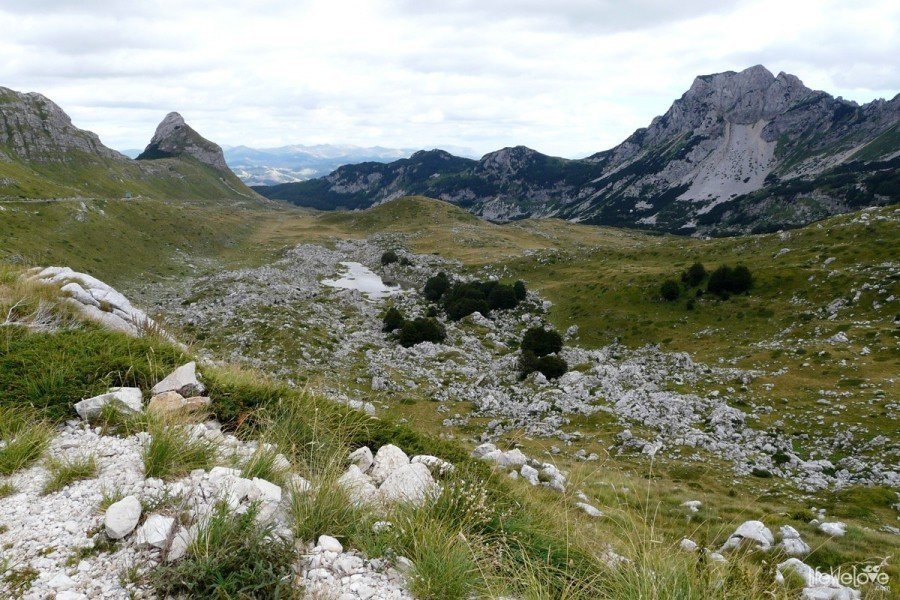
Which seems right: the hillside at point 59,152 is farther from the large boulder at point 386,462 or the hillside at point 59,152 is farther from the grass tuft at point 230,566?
the grass tuft at point 230,566

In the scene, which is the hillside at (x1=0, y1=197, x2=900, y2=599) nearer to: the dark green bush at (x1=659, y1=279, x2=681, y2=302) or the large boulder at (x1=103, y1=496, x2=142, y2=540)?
the large boulder at (x1=103, y1=496, x2=142, y2=540)

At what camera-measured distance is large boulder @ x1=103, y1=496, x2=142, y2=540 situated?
441 centimetres

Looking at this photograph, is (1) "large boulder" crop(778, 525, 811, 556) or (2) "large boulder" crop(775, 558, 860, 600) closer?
(2) "large boulder" crop(775, 558, 860, 600)

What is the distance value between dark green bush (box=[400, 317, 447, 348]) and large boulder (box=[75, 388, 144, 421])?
3024 cm

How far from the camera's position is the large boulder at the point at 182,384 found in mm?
7782

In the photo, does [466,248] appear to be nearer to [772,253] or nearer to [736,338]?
[772,253]

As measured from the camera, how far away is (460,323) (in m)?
43.7

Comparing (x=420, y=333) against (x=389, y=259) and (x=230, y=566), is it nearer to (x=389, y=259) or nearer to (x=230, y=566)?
(x=230, y=566)

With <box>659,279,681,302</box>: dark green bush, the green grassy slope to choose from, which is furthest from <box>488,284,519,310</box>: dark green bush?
the green grassy slope

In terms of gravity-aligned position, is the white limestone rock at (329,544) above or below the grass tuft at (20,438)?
below

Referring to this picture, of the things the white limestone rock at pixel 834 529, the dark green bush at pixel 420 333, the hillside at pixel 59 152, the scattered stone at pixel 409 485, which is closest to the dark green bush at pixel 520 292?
the dark green bush at pixel 420 333

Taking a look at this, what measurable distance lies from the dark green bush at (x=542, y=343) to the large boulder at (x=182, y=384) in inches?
1135

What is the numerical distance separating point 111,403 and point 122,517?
3.10m

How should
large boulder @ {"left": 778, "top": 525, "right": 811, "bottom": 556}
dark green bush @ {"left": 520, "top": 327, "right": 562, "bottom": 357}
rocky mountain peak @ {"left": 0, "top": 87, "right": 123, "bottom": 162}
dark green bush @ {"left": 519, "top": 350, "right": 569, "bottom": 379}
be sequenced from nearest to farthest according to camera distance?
1. large boulder @ {"left": 778, "top": 525, "right": 811, "bottom": 556}
2. dark green bush @ {"left": 519, "top": 350, "right": 569, "bottom": 379}
3. dark green bush @ {"left": 520, "top": 327, "right": 562, "bottom": 357}
4. rocky mountain peak @ {"left": 0, "top": 87, "right": 123, "bottom": 162}
